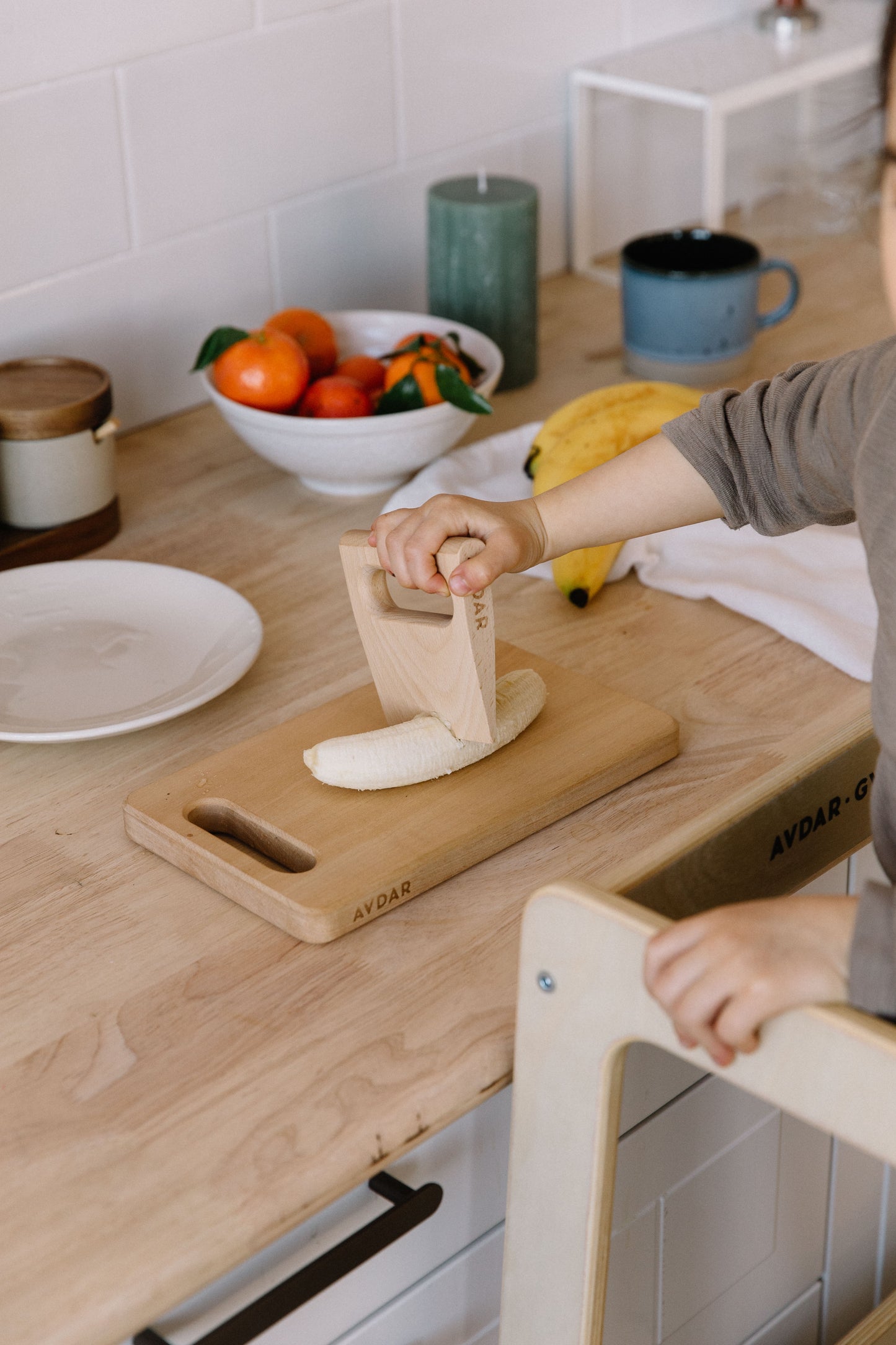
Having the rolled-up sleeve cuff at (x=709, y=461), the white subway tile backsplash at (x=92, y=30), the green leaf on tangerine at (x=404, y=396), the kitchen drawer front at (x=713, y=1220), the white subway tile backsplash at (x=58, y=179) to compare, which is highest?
the white subway tile backsplash at (x=92, y=30)

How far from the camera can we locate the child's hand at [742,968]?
566 millimetres

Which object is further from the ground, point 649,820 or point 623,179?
point 623,179

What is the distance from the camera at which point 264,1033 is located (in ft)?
2.25

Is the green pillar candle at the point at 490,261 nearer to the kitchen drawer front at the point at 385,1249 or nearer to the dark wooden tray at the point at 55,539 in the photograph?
the dark wooden tray at the point at 55,539

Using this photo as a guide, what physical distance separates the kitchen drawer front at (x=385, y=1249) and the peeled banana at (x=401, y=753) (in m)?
0.18

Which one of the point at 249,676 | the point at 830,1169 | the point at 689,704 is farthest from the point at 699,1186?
the point at 249,676

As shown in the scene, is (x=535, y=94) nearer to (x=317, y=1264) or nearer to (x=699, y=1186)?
(x=699, y=1186)

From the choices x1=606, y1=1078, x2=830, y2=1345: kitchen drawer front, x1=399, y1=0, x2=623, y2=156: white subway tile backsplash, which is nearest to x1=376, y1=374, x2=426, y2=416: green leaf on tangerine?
x1=399, y1=0, x2=623, y2=156: white subway tile backsplash

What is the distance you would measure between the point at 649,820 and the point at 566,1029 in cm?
21

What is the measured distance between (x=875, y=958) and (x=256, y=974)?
305mm

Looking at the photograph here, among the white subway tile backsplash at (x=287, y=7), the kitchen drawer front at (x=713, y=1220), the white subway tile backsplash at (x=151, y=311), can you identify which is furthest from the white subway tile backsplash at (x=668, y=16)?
the kitchen drawer front at (x=713, y=1220)

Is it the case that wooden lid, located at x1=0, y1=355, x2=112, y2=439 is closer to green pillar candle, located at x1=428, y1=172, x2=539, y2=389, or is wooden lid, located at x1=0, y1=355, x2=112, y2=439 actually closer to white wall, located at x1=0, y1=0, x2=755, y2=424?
white wall, located at x1=0, y1=0, x2=755, y2=424

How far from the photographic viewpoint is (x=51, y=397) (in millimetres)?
1090

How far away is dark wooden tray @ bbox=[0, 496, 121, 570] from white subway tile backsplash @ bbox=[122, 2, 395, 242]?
0.99ft
